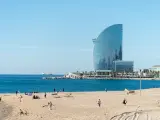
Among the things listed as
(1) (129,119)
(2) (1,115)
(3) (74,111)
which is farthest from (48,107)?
(1) (129,119)

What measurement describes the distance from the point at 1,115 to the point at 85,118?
8118 mm

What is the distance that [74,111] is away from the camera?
34125mm

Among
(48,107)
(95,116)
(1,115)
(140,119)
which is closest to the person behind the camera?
(140,119)

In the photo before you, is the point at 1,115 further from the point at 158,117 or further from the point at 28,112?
the point at 158,117

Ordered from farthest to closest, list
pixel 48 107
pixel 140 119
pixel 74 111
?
pixel 48 107, pixel 74 111, pixel 140 119

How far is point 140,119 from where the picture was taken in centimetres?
2733

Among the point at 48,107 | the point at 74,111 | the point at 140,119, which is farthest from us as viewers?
the point at 48,107

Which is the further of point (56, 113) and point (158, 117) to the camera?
point (56, 113)

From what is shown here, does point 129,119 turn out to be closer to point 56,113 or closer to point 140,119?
point 140,119

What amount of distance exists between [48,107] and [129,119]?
1205 cm

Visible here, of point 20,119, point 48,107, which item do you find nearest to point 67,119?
point 20,119

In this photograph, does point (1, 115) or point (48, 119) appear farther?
point (1, 115)

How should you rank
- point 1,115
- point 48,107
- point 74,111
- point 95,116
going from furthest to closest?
point 48,107, point 74,111, point 1,115, point 95,116

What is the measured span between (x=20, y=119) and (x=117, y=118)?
7914 mm
